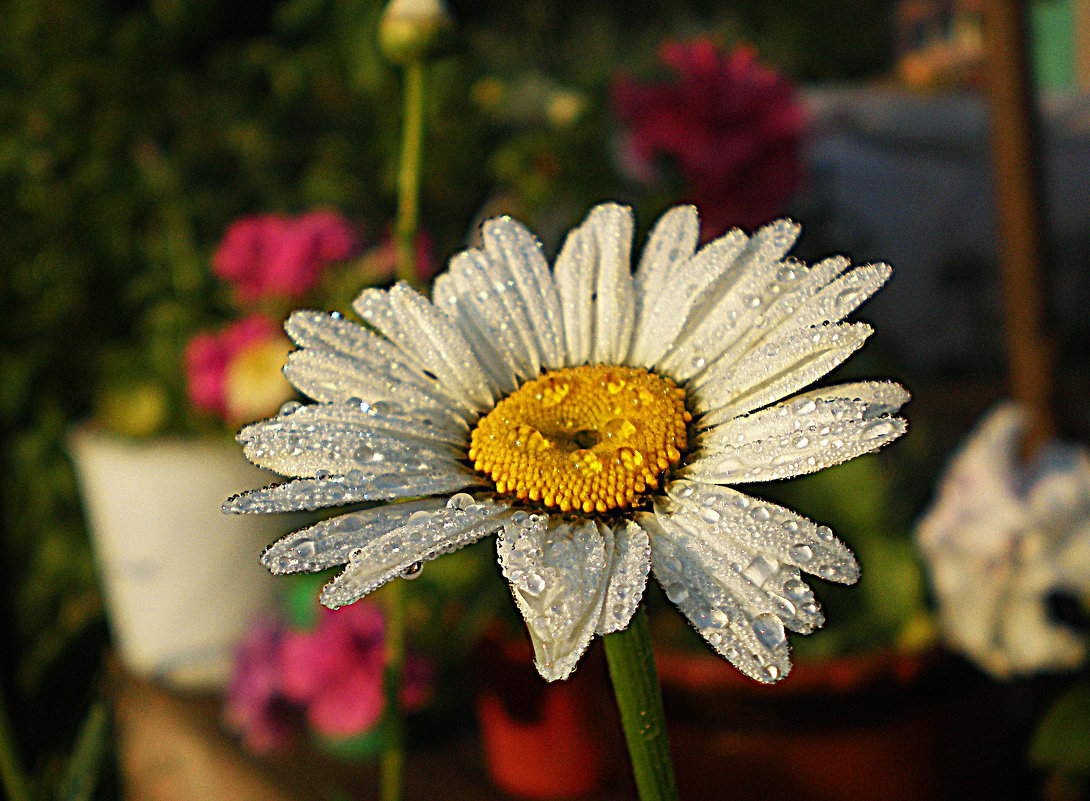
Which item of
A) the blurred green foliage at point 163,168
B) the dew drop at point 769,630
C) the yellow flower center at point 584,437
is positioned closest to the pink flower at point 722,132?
the blurred green foliage at point 163,168

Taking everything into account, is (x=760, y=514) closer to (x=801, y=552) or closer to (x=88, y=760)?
(x=801, y=552)

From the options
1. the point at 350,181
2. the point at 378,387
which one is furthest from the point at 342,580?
the point at 350,181

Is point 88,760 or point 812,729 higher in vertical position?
point 88,760

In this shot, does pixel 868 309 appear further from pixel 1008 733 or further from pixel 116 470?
pixel 116 470

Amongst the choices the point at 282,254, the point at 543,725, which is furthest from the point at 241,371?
the point at 543,725

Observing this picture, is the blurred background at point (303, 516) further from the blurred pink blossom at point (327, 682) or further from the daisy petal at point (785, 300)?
the daisy petal at point (785, 300)
